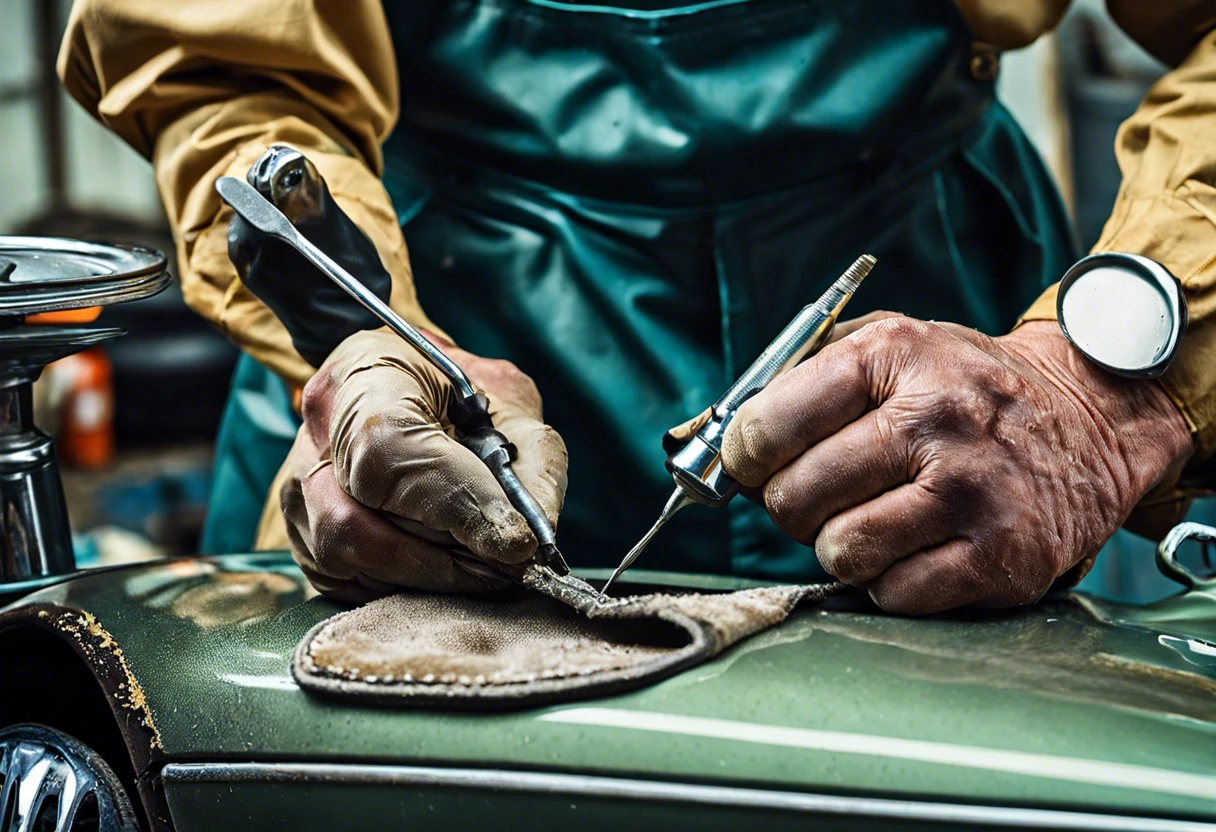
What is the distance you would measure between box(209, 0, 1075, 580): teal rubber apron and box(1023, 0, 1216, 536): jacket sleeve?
170 mm

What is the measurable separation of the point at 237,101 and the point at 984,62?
26.3 inches

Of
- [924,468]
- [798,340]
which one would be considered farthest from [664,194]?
[924,468]

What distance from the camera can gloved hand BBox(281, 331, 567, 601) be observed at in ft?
2.35

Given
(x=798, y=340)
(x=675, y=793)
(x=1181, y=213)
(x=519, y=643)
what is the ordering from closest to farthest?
(x=675, y=793)
(x=519, y=643)
(x=798, y=340)
(x=1181, y=213)

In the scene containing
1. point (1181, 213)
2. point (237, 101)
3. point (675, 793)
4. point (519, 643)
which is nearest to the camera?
point (675, 793)

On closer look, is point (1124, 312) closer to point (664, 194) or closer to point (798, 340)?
point (798, 340)

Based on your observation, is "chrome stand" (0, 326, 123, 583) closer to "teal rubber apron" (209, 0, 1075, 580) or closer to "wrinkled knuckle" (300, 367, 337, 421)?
"wrinkled knuckle" (300, 367, 337, 421)

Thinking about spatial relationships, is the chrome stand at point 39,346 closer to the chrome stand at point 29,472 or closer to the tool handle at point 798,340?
the chrome stand at point 29,472

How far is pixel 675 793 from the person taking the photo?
549mm

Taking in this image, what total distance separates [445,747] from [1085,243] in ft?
8.75

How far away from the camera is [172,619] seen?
75 centimetres

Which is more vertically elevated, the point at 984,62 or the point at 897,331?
the point at 984,62

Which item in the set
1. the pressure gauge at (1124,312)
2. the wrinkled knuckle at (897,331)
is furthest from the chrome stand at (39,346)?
the pressure gauge at (1124,312)

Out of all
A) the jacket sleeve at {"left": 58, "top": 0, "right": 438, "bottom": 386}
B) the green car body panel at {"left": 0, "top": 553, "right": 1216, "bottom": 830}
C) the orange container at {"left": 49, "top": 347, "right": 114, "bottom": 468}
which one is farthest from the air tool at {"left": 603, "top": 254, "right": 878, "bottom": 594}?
the orange container at {"left": 49, "top": 347, "right": 114, "bottom": 468}
